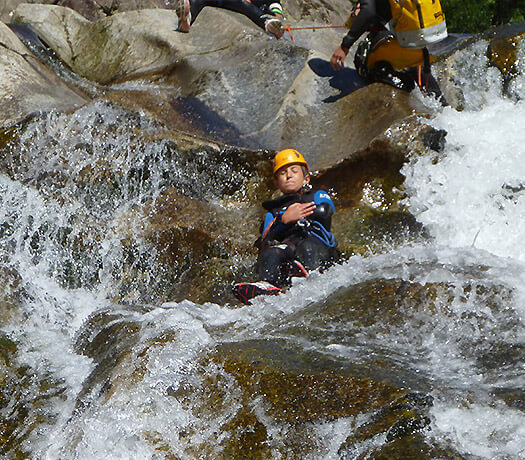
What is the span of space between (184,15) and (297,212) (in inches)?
204

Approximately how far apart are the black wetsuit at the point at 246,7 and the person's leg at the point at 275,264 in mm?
5425

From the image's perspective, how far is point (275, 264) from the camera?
17.0 feet

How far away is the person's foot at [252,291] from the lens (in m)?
4.82

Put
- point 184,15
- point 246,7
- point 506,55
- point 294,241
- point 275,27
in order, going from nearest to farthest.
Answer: point 294,241, point 506,55, point 275,27, point 184,15, point 246,7

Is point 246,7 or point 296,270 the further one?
point 246,7

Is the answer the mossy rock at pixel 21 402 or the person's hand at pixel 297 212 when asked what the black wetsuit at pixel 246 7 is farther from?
the mossy rock at pixel 21 402

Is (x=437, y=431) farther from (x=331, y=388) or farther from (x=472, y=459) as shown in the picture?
(x=331, y=388)

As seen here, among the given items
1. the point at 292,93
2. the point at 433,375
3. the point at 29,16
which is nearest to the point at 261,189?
the point at 292,93

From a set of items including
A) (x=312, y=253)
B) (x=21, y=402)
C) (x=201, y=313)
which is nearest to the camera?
(x=21, y=402)

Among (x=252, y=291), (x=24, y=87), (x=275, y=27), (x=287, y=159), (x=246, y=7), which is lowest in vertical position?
(x=252, y=291)

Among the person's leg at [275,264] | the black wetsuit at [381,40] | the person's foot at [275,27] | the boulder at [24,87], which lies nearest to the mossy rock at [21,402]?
the person's leg at [275,264]

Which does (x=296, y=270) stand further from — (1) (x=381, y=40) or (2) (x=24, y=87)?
(2) (x=24, y=87)

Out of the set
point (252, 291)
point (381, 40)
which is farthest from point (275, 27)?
point (252, 291)

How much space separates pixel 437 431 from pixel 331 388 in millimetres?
560
